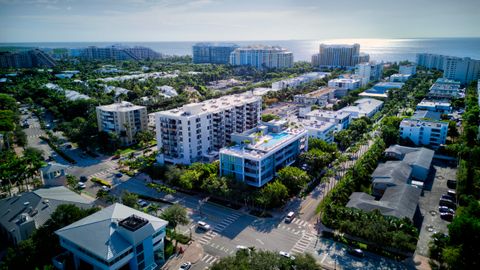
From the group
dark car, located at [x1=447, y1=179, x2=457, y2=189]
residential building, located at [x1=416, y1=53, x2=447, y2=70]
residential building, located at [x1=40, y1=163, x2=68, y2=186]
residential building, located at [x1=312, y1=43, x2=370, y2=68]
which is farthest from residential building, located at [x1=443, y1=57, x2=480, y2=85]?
residential building, located at [x1=40, y1=163, x2=68, y2=186]

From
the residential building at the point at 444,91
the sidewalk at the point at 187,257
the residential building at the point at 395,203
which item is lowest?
the sidewalk at the point at 187,257

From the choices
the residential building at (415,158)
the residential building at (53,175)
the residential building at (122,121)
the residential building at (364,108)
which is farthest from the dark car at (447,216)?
the residential building at (122,121)

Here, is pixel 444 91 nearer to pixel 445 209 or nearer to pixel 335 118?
pixel 335 118

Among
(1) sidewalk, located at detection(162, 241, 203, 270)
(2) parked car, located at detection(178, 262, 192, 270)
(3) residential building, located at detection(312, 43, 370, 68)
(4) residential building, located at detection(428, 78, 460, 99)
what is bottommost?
(1) sidewalk, located at detection(162, 241, 203, 270)

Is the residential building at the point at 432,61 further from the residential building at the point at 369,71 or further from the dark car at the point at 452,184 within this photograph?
the dark car at the point at 452,184

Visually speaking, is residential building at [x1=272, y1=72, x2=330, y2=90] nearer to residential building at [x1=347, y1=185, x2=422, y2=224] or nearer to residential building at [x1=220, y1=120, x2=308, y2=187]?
residential building at [x1=220, y1=120, x2=308, y2=187]

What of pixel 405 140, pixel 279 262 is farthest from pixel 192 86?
pixel 279 262
